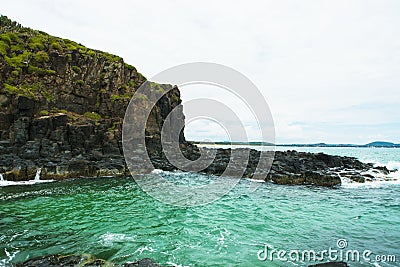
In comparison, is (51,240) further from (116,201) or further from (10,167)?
(10,167)

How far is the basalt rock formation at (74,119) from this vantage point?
28.6 m

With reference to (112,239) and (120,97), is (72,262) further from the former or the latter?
(120,97)

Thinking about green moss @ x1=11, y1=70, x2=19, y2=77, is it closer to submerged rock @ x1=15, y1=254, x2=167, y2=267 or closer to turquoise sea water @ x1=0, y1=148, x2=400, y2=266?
turquoise sea water @ x1=0, y1=148, x2=400, y2=266

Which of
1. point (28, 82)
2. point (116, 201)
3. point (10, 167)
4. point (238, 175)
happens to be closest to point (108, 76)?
point (28, 82)

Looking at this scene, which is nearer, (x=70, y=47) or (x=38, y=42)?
(x=38, y=42)

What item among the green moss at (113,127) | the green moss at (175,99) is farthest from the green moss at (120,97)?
the green moss at (175,99)

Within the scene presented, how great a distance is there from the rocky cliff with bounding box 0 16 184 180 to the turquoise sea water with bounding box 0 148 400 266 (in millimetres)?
6778

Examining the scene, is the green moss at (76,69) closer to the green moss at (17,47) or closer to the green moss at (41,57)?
the green moss at (41,57)

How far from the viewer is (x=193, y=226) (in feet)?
45.1

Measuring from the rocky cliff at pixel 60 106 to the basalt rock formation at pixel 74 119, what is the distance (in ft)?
0.27

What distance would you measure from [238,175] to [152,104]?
20.1 meters

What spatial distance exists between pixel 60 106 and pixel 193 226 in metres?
34.1

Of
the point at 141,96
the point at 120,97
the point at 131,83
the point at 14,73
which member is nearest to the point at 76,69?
the point at 120,97

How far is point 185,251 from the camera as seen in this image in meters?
10.4
